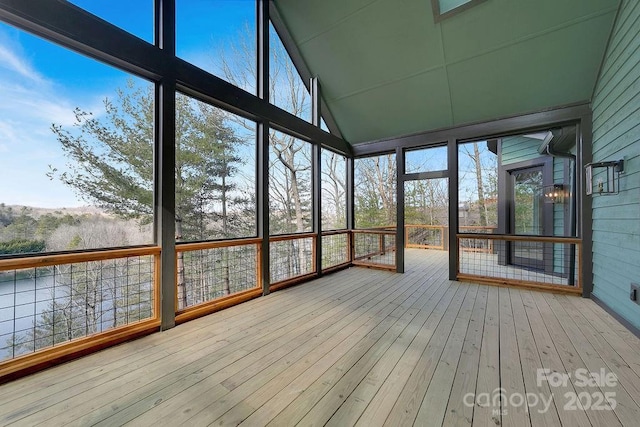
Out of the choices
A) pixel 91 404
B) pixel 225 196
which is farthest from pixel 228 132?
pixel 91 404

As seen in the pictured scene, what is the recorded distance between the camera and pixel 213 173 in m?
3.14

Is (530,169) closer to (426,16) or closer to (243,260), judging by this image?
(426,16)

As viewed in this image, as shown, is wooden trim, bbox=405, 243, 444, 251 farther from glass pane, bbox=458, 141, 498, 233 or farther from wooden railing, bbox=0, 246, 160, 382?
wooden railing, bbox=0, 246, 160, 382

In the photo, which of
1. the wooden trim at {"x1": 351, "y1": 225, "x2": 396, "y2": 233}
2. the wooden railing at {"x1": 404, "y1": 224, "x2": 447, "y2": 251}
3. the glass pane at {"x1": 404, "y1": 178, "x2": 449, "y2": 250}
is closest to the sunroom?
the wooden trim at {"x1": 351, "y1": 225, "x2": 396, "y2": 233}

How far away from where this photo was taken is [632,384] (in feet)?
5.35

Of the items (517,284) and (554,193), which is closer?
(517,284)

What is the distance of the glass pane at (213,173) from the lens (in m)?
2.77

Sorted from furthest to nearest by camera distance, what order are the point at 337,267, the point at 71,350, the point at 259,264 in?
the point at 337,267, the point at 259,264, the point at 71,350

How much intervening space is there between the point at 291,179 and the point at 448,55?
301 centimetres

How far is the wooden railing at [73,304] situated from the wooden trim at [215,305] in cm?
25

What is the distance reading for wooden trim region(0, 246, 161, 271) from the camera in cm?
173

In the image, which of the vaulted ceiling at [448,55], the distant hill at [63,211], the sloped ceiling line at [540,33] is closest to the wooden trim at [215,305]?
the distant hill at [63,211]

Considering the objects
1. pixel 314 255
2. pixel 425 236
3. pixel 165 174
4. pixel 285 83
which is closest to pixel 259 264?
pixel 314 255

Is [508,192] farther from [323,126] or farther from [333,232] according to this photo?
[323,126]
